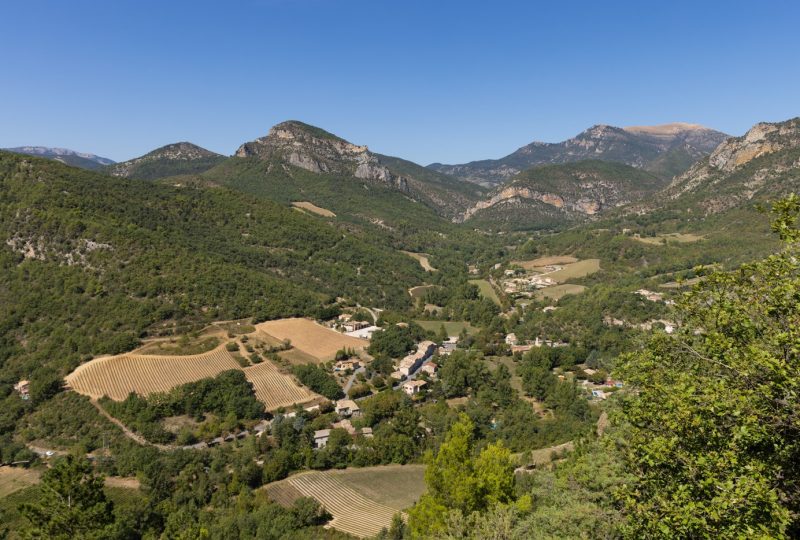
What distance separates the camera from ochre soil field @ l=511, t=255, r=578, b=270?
149 metres

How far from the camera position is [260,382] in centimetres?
6309

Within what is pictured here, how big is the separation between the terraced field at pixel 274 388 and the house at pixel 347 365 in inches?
323

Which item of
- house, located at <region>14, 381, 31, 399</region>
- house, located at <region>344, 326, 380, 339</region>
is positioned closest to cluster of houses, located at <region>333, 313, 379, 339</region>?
house, located at <region>344, 326, 380, 339</region>

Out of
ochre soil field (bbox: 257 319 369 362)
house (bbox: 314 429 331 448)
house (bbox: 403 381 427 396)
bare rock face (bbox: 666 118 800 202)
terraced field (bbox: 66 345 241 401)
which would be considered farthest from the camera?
bare rock face (bbox: 666 118 800 202)

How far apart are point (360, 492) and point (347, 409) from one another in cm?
1769

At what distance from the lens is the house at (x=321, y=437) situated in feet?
167

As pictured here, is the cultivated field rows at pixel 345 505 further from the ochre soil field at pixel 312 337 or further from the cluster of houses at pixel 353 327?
the cluster of houses at pixel 353 327

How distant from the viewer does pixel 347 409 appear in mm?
59281

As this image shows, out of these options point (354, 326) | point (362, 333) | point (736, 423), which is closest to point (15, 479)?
point (362, 333)

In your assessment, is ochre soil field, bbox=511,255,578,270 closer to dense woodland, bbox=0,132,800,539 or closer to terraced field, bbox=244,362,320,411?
dense woodland, bbox=0,132,800,539

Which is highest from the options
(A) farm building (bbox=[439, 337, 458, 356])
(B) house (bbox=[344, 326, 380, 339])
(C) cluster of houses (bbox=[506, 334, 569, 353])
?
(B) house (bbox=[344, 326, 380, 339])

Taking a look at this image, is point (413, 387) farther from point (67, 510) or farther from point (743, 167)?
point (743, 167)

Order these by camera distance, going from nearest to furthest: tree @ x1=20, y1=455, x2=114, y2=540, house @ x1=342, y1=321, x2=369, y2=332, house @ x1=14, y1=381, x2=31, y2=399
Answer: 1. tree @ x1=20, y1=455, x2=114, y2=540
2. house @ x1=14, y1=381, x2=31, y2=399
3. house @ x1=342, y1=321, x2=369, y2=332

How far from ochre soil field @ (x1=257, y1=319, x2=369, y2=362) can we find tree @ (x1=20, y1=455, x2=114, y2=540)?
48.5 meters
